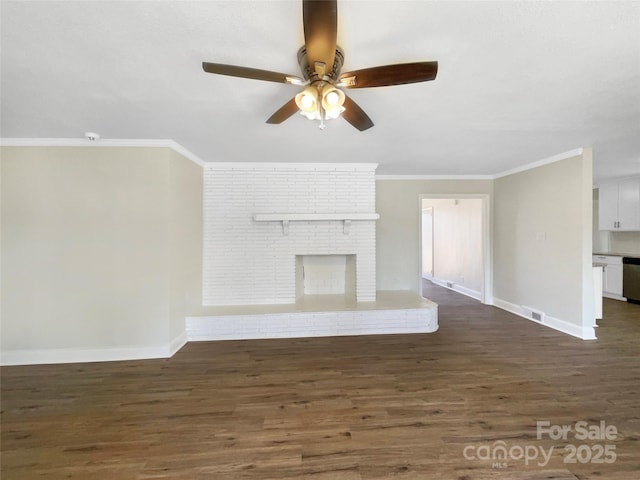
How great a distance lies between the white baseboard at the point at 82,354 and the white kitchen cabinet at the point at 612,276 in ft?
25.9

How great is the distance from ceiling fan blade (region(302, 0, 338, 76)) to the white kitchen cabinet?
23.6ft

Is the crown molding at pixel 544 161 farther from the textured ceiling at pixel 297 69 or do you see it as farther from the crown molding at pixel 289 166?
the crown molding at pixel 289 166

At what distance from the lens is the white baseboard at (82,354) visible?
9.20 ft

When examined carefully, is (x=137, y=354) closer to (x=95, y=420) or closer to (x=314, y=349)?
(x=95, y=420)

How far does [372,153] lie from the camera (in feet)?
11.5

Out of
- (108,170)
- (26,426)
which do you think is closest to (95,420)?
(26,426)

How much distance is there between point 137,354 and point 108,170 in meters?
2.02

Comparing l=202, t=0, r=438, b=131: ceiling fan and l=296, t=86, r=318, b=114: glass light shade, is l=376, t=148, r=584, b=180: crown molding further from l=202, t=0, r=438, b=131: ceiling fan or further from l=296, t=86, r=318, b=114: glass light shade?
l=296, t=86, r=318, b=114: glass light shade

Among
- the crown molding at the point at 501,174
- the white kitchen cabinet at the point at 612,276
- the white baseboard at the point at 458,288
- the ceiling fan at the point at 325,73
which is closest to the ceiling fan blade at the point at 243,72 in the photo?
the ceiling fan at the point at 325,73

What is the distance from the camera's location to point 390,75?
54.4 inches

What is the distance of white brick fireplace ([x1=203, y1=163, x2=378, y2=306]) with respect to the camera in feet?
13.0

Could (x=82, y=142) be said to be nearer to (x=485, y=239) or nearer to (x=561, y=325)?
(x=485, y=239)

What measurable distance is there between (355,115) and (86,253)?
3.11 m

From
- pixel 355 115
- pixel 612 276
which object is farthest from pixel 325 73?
pixel 612 276
